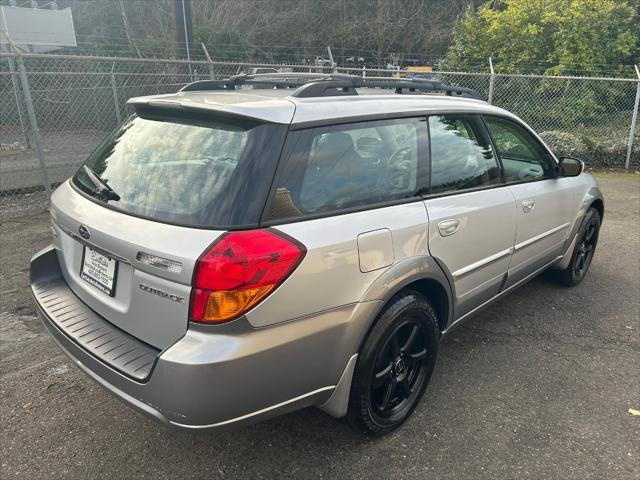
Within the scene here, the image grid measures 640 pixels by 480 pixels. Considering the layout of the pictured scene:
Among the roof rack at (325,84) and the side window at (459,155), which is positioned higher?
the roof rack at (325,84)

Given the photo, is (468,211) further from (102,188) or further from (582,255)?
(582,255)

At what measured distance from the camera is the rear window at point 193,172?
1979 mm

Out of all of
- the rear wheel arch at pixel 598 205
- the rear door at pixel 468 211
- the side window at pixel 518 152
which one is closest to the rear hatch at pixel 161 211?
the rear door at pixel 468 211

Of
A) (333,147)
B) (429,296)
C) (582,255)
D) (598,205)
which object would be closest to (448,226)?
(429,296)

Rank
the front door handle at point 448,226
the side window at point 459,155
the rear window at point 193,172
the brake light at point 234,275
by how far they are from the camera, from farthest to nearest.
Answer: the side window at point 459,155 → the front door handle at point 448,226 → the rear window at point 193,172 → the brake light at point 234,275

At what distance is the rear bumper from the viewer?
1865 millimetres

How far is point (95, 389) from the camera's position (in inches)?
115

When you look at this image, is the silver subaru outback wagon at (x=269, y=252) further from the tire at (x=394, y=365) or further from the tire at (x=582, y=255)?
the tire at (x=582, y=255)

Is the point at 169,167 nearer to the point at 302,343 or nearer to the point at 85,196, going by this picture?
the point at 85,196

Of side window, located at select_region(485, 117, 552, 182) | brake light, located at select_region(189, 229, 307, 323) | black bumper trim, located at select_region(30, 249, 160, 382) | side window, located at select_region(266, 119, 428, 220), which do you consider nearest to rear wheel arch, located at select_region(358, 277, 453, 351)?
side window, located at select_region(266, 119, 428, 220)

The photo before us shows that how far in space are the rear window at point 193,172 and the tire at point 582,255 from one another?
3.41 meters

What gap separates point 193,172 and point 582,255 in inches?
154

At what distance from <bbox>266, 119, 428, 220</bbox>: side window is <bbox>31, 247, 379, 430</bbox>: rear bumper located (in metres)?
0.48

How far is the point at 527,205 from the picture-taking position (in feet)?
11.3
